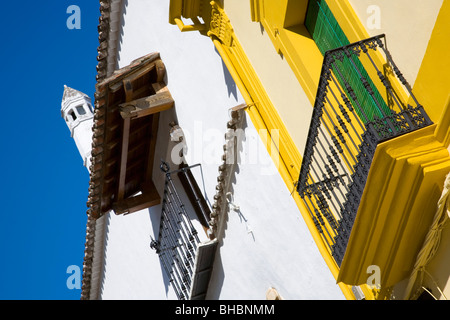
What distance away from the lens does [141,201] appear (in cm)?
1691

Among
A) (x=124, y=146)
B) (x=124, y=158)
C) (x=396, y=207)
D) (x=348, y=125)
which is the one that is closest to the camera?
(x=396, y=207)

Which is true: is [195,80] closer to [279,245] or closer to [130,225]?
[279,245]

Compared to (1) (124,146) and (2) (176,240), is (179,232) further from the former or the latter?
(1) (124,146)

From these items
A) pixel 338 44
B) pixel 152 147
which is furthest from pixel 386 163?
pixel 152 147

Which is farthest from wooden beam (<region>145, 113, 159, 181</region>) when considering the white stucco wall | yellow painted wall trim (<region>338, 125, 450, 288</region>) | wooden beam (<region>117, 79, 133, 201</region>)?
yellow painted wall trim (<region>338, 125, 450, 288</region>)

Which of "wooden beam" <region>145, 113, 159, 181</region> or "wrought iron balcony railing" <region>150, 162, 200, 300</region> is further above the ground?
"wooden beam" <region>145, 113, 159, 181</region>

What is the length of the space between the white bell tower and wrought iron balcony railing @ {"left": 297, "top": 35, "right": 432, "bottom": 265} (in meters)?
11.0

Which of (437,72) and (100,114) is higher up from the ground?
(100,114)

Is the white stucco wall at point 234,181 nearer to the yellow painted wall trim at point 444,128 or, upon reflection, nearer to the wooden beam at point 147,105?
the wooden beam at point 147,105

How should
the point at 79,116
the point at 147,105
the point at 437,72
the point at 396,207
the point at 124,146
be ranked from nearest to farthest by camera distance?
1. the point at 437,72
2. the point at 396,207
3. the point at 147,105
4. the point at 124,146
5. the point at 79,116

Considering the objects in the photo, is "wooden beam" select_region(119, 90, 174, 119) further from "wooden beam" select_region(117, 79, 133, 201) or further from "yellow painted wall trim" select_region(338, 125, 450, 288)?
"yellow painted wall trim" select_region(338, 125, 450, 288)

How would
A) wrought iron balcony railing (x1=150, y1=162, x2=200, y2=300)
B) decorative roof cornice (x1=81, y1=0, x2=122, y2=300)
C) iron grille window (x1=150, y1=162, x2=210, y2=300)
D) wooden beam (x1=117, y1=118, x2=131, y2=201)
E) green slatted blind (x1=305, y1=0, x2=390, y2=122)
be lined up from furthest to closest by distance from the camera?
decorative roof cornice (x1=81, y1=0, x2=122, y2=300)
wrought iron balcony railing (x1=150, y1=162, x2=200, y2=300)
iron grille window (x1=150, y1=162, x2=210, y2=300)
wooden beam (x1=117, y1=118, x2=131, y2=201)
green slatted blind (x1=305, y1=0, x2=390, y2=122)

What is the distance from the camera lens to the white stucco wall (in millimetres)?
12984

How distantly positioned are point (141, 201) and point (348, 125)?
6.46 m
